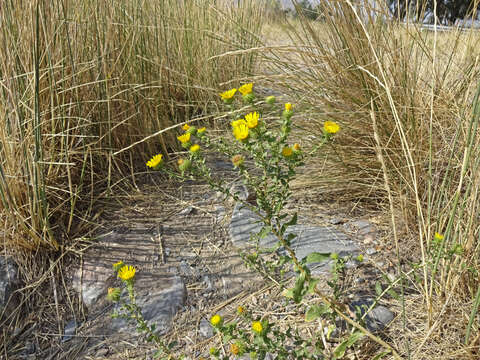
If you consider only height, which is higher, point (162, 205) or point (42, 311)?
point (162, 205)

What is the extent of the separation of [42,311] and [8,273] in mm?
183

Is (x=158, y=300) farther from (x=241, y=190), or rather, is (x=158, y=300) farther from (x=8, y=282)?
(x=241, y=190)

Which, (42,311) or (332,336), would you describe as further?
(42,311)

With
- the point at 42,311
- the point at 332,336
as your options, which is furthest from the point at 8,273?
the point at 332,336

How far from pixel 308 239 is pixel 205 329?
51 centimetres

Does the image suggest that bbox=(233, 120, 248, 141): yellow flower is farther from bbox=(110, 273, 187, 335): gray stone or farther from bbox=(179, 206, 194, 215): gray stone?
bbox=(179, 206, 194, 215): gray stone

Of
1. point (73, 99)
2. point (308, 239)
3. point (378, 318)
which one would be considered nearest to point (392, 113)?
point (308, 239)

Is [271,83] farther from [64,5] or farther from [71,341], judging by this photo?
[71,341]

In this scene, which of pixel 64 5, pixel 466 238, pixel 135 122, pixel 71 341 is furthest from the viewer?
pixel 135 122

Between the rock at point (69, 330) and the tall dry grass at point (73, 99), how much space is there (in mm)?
306

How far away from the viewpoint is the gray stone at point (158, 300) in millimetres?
1191

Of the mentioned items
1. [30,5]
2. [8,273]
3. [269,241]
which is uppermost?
[30,5]

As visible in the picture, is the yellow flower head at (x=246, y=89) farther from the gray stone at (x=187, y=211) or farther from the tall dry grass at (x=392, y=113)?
the gray stone at (x=187, y=211)

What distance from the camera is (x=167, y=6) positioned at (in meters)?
2.12
